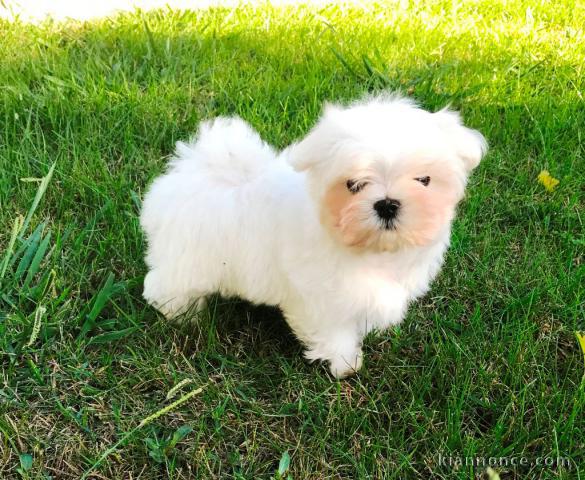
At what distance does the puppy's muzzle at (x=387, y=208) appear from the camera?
1717mm

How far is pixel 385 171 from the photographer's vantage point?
5.68 ft

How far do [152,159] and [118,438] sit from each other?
1.69m

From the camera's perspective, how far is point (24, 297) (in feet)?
7.79

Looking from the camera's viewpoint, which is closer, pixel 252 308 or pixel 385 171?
pixel 385 171

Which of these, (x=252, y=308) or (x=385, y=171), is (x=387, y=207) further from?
(x=252, y=308)

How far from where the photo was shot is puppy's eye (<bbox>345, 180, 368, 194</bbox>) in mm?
1765

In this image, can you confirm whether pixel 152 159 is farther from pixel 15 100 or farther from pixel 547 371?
pixel 547 371

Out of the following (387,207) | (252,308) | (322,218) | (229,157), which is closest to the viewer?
(387,207)

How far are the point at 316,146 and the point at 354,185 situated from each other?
6.9 inches

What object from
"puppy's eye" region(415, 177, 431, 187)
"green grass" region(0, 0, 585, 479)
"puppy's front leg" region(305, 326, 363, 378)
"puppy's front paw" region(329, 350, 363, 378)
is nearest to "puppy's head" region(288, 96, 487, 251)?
"puppy's eye" region(415, 177, 431, 187)

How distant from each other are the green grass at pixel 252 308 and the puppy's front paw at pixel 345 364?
4 cm

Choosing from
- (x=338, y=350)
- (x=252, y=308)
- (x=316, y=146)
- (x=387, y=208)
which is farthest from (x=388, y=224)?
(x=252, y=308)

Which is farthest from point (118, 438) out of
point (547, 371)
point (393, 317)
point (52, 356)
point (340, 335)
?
point (547, 371)

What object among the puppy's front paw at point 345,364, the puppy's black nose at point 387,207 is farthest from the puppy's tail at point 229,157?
the puppy's front paw at point 345,364
